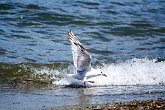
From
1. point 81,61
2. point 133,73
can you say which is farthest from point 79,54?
point 133,73

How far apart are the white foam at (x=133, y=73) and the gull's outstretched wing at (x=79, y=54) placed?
0.39m

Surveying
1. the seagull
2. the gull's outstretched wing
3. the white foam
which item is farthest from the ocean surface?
the gull's outstretched wing

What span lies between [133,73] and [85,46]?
3668 millimetres

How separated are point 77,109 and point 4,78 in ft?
13.3

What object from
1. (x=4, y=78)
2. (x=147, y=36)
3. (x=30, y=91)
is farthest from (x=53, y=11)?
(x=30, y=91)

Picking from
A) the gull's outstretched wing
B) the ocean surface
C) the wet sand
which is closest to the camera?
the wet sand

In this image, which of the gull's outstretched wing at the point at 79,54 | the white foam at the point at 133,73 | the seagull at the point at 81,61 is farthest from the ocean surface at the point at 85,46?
the gull's outstretched wing at the point at 79,54

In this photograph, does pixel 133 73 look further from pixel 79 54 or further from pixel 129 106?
pixel 129 106

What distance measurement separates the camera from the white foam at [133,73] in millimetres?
11070

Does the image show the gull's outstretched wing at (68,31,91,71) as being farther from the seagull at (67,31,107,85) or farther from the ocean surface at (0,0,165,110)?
the ocean surface at (0,0,165,110)

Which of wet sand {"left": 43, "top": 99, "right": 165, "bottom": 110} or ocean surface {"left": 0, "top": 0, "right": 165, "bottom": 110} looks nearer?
wet sand {"left": 43, "top": 99, "right": 165, "bottom": 110}

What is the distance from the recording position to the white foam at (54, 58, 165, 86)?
11.1 m

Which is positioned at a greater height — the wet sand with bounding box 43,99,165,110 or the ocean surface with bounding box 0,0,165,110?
the wet sand with bounding box 43,99,165,110

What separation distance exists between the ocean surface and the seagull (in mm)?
254
